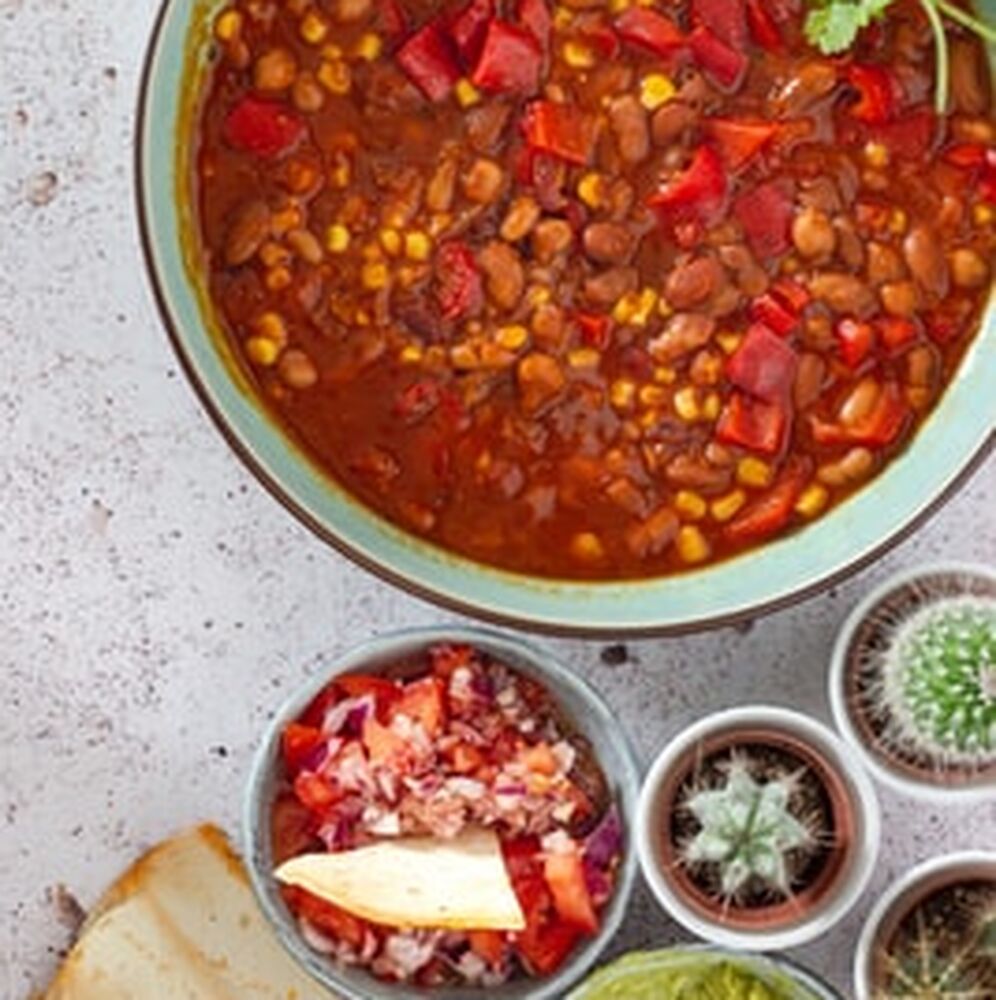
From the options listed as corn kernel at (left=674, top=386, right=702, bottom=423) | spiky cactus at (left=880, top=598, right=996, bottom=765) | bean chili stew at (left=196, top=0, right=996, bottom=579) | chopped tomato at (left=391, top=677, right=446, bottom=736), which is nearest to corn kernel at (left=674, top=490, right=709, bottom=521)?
bean chili stew at (left=196, top=0, right=996, bottom=579)

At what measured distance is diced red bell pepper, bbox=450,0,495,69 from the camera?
343cm

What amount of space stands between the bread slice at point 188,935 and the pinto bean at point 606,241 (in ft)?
3.44

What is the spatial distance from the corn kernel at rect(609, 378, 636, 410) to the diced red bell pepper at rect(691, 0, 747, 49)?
48cm

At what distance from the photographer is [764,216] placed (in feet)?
11.3

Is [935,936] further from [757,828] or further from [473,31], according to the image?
[473,31]

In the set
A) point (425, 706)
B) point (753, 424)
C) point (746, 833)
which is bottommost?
point (746, 833)

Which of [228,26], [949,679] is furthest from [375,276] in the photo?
[949,679]

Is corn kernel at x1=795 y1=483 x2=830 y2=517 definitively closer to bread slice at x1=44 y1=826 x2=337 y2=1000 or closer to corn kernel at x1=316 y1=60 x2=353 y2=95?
corn kernel at x1=316 y1=60 x2=353 y2=95

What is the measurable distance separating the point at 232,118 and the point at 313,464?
486mm

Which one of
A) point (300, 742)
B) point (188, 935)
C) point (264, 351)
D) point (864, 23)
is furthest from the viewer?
point (188, 935)

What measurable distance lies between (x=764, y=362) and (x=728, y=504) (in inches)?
8.1

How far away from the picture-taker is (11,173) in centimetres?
373

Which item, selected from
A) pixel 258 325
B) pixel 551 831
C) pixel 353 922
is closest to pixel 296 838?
pixel 353 922

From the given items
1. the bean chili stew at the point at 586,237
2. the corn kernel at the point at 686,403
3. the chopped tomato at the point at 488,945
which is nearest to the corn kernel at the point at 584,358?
the bean chili stew at the point at 586,237
